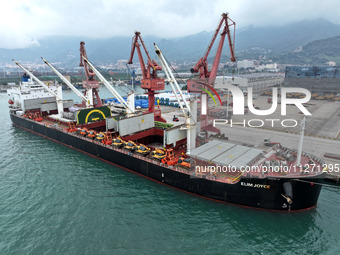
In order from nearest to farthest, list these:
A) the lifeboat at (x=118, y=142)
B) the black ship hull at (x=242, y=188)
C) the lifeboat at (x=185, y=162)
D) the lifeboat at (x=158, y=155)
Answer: the black ship hull at (x=242, y=188) < the lifeboat at (x=185, y=162) < the lifeboat at (x=158, y=155) < the lifeboat at (x=118, y=142)

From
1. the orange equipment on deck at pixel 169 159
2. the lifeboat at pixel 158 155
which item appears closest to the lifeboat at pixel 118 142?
the lifeboat at pixel 158 155

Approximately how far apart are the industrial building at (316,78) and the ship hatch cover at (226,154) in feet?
343

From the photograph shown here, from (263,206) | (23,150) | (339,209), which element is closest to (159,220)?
(263,206)

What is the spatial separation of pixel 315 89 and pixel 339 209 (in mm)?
104864

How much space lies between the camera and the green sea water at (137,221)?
20.3 metres

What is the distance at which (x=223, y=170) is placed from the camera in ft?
86.7

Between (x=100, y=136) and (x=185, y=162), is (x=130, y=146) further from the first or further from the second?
(x=185, y=162)

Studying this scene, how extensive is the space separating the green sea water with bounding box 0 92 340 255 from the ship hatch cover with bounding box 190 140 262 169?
5274 mm

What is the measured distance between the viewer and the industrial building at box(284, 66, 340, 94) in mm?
105875

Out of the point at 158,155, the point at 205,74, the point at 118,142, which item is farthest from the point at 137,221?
the point at 205,74

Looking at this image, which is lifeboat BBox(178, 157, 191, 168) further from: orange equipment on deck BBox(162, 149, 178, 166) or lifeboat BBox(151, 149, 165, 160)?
lifeboat BBox(151, 149, 165, 160)

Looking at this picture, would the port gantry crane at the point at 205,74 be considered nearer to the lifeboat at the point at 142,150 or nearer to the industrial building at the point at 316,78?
the lifeboat at the point at 142,150

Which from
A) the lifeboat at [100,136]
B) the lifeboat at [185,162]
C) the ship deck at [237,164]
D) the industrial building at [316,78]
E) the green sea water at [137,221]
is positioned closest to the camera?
the green sea water at [137,221]

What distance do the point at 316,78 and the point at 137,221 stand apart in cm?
12100
